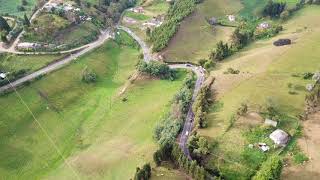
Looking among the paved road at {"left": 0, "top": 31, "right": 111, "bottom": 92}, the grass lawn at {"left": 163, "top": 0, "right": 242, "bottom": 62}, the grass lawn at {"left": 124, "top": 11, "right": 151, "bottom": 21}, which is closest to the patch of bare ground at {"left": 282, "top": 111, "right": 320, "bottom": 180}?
the grass lawn at {"left": 163, "top": 0, "right": 242, "bottom": 62}

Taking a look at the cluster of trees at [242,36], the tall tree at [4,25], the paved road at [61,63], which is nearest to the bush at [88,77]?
the paved road at [61,63]

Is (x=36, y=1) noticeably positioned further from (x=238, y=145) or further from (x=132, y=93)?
(x=238, y=145)

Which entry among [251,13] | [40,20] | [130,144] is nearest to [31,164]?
[130,144]

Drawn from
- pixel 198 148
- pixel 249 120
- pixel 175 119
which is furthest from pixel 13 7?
pixel 249 120

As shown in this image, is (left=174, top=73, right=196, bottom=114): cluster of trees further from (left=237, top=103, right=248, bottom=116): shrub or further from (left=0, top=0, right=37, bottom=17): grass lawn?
(left=0, top=0, right=37, bottom=17): grass lawn

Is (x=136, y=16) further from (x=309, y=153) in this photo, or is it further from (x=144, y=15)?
(x=309, y=153)

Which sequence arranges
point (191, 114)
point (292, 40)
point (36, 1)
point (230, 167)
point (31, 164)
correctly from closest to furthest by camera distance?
point (230, 167)
point (31, 164)
point (191, 114)
point (292, 40)
point (36, 1)
